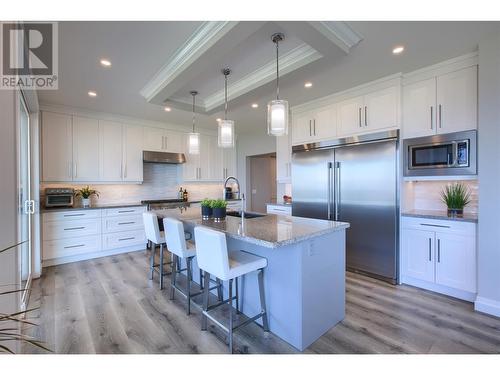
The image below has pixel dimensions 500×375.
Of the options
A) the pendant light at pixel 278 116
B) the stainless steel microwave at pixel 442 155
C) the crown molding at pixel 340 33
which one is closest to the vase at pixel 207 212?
the pendant light at pixel 278 116

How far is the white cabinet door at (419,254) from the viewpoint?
283 centimetres

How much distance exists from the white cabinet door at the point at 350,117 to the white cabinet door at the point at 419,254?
1.50 meters

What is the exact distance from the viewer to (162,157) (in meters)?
5.09

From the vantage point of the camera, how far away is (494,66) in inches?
91.3

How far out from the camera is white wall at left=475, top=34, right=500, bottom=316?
231 centimetres

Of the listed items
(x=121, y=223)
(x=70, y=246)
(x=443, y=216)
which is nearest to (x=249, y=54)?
(x=443, y=216)

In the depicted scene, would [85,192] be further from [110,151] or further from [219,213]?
[219,213]

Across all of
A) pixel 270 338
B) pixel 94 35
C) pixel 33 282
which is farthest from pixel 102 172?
pixel 270 338

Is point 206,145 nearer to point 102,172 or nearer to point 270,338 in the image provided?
point 102,172

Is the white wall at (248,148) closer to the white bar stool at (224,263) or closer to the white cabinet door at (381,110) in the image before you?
the white cabinet door at (381,110)

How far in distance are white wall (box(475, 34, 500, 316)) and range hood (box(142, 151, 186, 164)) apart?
4.79 meters

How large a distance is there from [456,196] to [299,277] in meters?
2.29

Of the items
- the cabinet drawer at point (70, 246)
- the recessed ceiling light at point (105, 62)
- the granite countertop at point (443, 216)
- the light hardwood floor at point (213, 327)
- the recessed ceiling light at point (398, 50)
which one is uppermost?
the recessed ceiling light at point (398, 50)

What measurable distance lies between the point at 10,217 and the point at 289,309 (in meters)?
2.05
